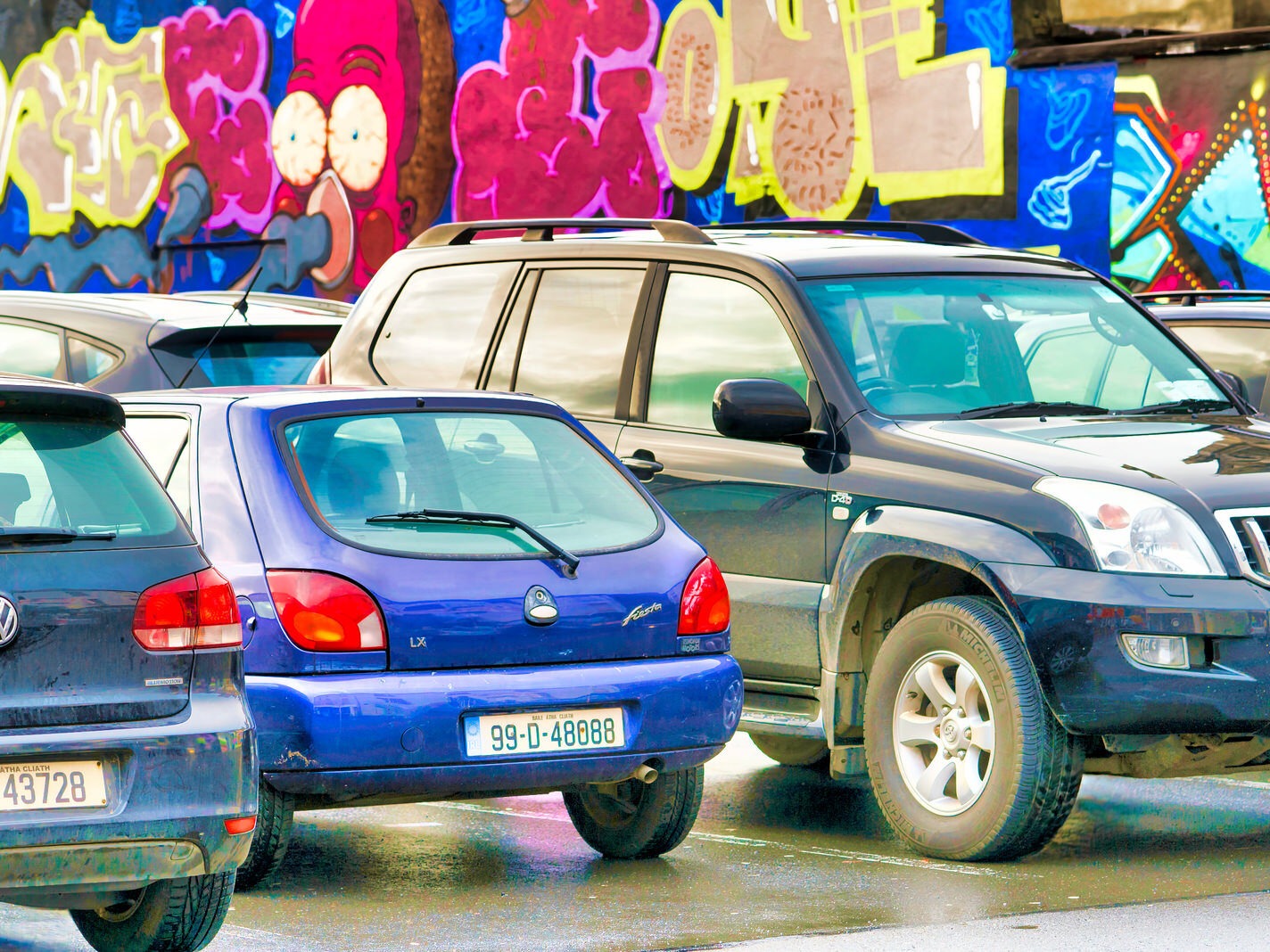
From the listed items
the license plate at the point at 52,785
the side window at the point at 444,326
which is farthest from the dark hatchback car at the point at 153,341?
the license plate at the point at 52,785

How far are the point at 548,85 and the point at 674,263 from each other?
42.1 ft

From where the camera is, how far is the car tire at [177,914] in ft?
17.5

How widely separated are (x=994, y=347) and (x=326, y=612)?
3.04m

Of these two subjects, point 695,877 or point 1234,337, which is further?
point 1234,337

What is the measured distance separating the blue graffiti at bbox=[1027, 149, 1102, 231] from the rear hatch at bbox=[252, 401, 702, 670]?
10088 millimetres

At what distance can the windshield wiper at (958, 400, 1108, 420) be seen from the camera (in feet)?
25.1

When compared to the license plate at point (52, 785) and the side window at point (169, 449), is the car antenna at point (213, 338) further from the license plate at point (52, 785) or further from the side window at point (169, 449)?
the license plate at point (52, 785)

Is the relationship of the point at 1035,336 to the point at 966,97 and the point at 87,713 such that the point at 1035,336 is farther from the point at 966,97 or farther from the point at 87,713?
the point at 966,97

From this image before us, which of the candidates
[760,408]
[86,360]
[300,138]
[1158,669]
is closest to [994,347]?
[760,408]

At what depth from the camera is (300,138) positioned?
23.6 m

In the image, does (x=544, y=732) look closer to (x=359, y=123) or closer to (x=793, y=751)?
(x=793, y=751)

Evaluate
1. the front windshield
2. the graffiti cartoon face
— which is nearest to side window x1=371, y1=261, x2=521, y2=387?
the front windshield

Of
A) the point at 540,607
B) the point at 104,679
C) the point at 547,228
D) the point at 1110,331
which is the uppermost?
the point at 547,228

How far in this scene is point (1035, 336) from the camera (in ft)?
26.7
